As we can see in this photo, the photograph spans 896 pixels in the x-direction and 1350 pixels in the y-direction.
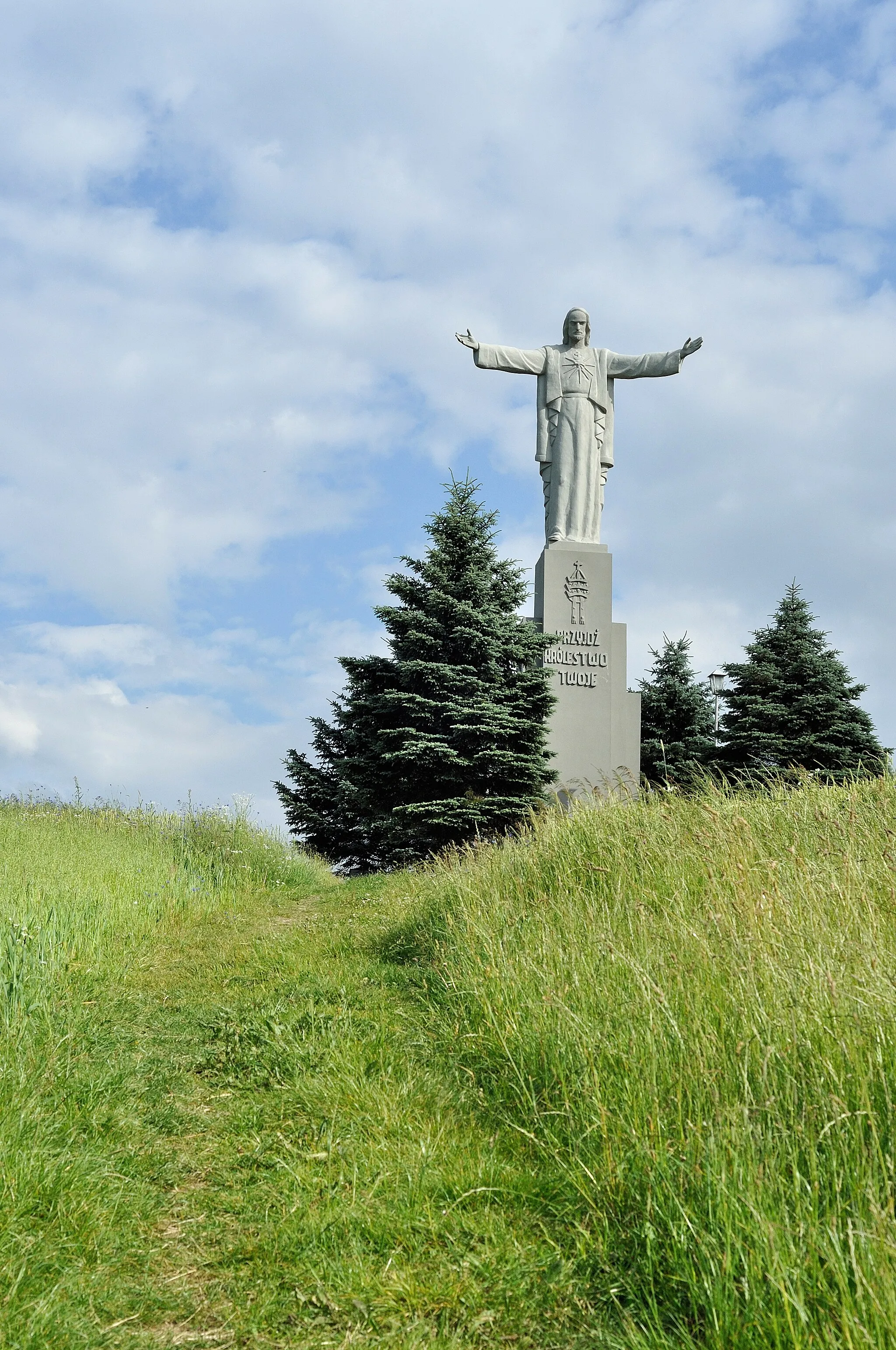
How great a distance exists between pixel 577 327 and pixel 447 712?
27.8 feet

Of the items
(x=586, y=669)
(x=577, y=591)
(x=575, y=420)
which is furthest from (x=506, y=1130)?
(x=575, y=420)

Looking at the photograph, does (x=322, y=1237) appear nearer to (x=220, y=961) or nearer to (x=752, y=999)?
(x=752, y=999)

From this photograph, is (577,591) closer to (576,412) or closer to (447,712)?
(576,412)

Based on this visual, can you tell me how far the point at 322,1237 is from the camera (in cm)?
323

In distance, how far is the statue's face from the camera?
59.6 ft

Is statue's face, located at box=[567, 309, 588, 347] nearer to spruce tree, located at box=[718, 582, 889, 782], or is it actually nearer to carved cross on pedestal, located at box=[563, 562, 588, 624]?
carved cross on pedestal, located at box=[563, 562, 588, 624]

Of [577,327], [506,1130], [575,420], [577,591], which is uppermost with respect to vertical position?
[577,327]

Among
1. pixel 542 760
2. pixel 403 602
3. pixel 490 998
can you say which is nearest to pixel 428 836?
pixel 542 760

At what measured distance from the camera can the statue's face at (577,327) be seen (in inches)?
715

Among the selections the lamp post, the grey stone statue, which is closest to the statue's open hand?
the grey stone statue

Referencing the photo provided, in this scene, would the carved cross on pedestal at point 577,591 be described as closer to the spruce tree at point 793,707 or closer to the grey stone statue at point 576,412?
the grey stone statue at point 576,412

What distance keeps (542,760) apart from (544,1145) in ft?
33.6

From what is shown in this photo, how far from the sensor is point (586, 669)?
1684 centimetres

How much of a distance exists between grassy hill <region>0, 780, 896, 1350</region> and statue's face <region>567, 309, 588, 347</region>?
44.7 ft
